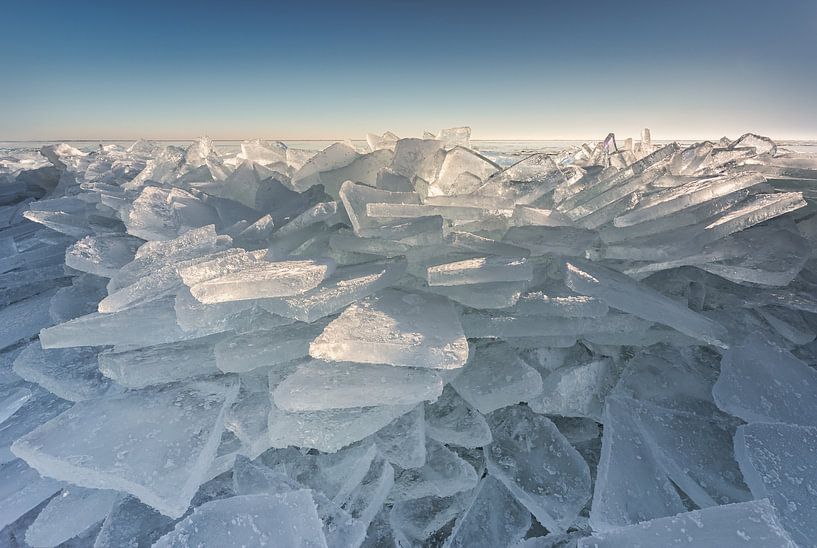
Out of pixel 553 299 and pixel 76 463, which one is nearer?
pixel 76 463

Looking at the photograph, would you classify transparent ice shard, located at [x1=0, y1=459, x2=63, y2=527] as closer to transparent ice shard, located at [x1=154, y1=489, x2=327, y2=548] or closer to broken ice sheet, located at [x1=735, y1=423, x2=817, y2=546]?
transparent ice shard, located at [x1=154, y1=489, x2=327, y2=548]

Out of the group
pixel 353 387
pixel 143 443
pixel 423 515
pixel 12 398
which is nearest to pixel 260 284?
pixel 353 387

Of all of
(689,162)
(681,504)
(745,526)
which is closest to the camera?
(745,526)

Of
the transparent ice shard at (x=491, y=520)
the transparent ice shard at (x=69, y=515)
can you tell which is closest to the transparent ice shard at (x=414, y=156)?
the transparent ice shard at (x=491, y=520)

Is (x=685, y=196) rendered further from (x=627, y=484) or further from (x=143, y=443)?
(x=143, y=443)

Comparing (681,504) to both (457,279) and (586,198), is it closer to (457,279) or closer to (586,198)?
(457,279)

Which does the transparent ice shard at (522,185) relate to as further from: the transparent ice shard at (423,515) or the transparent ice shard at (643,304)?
the transparent ice shard at (423,515)

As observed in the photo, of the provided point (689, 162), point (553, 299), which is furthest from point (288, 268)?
point (689, 162)

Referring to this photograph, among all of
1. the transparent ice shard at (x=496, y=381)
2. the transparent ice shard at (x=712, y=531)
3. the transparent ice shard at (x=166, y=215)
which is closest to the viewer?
the transparent ice shard at (x=712, y=531)
